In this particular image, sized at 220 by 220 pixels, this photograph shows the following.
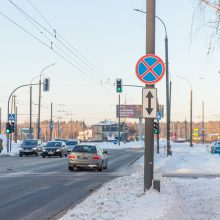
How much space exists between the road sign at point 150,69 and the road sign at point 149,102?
0.77 ft

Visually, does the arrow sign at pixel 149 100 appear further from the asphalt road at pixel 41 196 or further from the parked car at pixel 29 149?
the parked car at pixel 29 149

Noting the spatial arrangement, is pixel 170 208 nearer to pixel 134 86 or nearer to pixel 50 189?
pixel 50 189

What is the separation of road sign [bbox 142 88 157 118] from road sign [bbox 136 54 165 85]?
0.77ft

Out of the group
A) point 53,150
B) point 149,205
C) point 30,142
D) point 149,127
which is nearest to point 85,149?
point 149,127

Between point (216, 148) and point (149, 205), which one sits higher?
point (216, 148)

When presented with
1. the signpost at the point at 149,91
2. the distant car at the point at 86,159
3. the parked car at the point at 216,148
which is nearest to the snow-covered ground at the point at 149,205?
the signpost at the point at 149,91

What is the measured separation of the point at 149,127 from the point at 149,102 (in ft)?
2.03

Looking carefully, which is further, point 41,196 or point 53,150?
point 53,150

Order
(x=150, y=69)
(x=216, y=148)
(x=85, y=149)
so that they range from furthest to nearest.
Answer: (x=216, y=148)
(x=85, y=149)
(x=150, y=69)

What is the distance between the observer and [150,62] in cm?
1315

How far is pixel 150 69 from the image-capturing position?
13.2m

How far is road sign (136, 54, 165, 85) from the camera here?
517 inches

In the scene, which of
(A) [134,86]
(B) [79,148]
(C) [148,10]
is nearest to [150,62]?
(C) [148,10]

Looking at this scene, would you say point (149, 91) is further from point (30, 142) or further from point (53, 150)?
point (30, 142)
